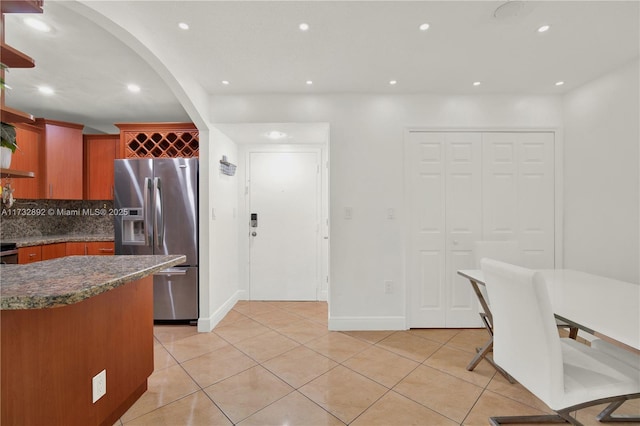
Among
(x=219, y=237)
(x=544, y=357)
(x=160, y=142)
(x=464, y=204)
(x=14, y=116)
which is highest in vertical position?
(x=160, y=142)

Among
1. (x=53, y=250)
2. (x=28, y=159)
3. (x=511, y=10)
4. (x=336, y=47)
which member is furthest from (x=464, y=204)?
(x=28, y=159)

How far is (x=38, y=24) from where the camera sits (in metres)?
1.82

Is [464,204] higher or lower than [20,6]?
lower

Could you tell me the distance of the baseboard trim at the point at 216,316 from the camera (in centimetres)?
288

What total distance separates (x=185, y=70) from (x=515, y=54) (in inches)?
108

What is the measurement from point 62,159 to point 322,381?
3.97m

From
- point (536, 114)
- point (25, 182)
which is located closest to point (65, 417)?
point (25, 182)

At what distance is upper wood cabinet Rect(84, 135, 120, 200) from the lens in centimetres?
363

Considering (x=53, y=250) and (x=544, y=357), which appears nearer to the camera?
(x=544, y=357)

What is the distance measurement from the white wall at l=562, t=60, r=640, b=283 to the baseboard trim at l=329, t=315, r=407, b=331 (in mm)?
1879

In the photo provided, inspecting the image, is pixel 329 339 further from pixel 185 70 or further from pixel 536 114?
pixel 536 114

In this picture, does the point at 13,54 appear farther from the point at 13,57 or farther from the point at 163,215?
the point at 163,215

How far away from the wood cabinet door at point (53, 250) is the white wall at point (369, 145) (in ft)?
7.64

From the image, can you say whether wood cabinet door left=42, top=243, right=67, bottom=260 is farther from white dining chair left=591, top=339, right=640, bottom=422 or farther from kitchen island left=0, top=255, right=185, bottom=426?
white dining chair left=591, top=339, right=640, bottom=422
